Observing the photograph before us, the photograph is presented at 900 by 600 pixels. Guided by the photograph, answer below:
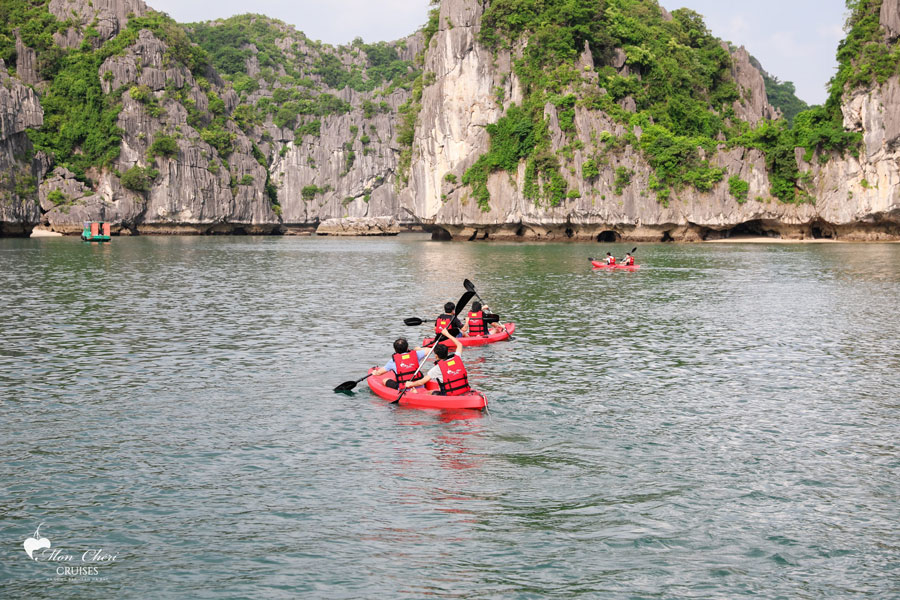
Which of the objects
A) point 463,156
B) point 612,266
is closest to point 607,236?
point 463,156

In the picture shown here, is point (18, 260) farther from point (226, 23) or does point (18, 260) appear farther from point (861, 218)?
point (226, 23)

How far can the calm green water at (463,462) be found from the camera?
7.23 m

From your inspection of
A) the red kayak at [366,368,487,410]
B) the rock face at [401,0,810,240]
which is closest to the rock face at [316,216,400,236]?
the rock face at [401,0,810,240]

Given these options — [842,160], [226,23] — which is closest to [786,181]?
[842,160]

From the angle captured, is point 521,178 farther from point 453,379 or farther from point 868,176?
point 453,379

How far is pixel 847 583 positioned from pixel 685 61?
80043 millimetres

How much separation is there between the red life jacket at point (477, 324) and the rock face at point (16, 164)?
69705mm

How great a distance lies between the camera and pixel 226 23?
6270 inches

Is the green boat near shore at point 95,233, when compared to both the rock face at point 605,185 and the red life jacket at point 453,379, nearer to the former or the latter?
the rock face at point 605,185

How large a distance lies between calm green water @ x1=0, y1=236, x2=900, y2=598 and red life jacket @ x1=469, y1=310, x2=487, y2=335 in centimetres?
95

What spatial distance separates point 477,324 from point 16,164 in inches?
2996

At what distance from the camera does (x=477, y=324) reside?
19.1 m

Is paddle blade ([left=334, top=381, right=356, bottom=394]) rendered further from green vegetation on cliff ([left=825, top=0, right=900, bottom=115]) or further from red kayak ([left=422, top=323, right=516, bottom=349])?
green vegetation on cliff ([left=825, top=0, right=900, bottom=115])

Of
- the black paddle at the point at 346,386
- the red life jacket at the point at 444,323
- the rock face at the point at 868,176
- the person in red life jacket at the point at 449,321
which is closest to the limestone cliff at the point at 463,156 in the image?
the rock face at the point at 868,176
